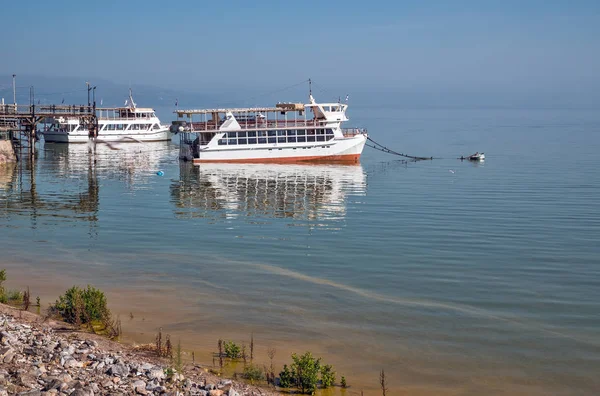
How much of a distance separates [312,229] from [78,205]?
39.4 feet

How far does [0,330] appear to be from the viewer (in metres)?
11.2

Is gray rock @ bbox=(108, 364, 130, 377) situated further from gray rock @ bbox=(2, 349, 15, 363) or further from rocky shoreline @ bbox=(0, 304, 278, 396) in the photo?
gray rock @ bbox=(2, 349, 15, 363)

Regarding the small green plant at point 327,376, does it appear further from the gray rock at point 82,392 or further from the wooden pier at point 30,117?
the wooden pier at point 30,117

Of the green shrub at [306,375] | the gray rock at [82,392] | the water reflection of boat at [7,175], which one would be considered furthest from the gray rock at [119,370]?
the water reflection of boat at [7,175]

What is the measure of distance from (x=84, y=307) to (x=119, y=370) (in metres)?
4.11

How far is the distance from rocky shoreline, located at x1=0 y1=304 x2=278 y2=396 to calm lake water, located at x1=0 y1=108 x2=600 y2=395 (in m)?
1.60

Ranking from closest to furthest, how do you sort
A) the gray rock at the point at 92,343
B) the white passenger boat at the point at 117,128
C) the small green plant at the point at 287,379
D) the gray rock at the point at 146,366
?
the gray rock at the point at 146,366 < the small green plant at the point at 287,379 < the gray rock at the point at 92,343 < the white passenger boat at the point at 117,128

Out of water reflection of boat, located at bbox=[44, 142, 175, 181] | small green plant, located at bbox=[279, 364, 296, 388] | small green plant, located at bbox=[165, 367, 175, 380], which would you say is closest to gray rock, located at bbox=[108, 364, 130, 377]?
small green plant, located at bbox=[165, 367, 175, 380]

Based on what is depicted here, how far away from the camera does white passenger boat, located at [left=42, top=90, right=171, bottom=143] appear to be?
7356cm

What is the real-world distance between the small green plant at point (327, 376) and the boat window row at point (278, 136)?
140 ft

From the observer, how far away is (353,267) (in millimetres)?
19594

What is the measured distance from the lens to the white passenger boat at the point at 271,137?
52.5 metres

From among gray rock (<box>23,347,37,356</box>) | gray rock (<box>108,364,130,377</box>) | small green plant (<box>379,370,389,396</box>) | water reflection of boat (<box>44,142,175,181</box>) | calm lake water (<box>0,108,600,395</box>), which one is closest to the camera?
gray rock (<box>108,364,130,377</box>)

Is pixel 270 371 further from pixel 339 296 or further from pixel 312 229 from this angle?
pixel 312 229
